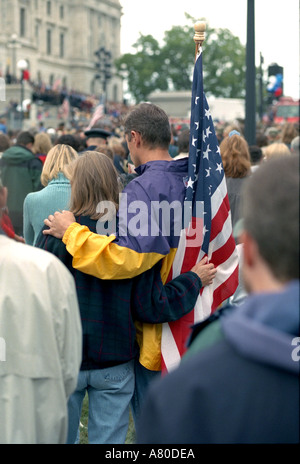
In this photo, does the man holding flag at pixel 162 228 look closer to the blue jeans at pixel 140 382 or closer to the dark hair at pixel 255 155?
the blue jeans at pixel 140 382

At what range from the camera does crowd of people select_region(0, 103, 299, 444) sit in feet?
4.83

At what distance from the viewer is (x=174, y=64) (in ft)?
318

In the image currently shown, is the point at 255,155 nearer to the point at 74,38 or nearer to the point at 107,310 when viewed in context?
the point at 107,310

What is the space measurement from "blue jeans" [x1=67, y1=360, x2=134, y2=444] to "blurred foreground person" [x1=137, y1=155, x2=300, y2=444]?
1977 mm

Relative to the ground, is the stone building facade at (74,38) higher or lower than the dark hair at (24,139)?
higher

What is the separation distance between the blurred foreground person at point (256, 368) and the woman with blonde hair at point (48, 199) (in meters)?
2.92

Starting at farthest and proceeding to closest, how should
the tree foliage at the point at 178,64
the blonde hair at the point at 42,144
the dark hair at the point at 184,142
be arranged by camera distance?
the tree foliage at the point at 178,64
the blonde hair at the point at 42,144
the dark hair at the point at 184,142

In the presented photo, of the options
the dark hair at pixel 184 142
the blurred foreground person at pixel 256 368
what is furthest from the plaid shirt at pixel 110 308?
the dark hair at pixel 184 142

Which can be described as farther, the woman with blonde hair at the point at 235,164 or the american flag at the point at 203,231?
the woman with blonde hair at the point at 235,164

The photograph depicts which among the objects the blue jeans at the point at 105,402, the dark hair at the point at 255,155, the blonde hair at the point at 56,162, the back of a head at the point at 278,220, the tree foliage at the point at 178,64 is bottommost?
the blue jeans at the point at 105,402

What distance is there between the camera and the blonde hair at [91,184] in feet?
11.6

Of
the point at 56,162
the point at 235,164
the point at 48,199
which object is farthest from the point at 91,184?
the point at 235,164

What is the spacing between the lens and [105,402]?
11.7 feet

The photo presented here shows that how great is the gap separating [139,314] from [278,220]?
6.74 ft
